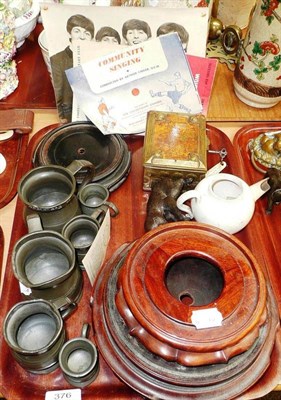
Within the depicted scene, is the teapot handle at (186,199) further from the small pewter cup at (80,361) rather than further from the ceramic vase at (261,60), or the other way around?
the ceramic vase at (261,60)

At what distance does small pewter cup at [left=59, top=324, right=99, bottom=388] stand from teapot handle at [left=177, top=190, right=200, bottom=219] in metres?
0.38

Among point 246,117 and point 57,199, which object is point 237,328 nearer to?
point 57,199

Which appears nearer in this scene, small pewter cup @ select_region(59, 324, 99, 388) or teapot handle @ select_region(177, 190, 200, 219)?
small pewter cup @ select_region(59, 324, 99, 388)

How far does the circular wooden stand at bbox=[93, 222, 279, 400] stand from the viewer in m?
0.82

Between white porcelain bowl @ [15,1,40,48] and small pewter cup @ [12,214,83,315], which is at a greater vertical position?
white porcelain bowl @ [15,1,40,48]

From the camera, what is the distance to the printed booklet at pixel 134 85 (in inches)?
48.4

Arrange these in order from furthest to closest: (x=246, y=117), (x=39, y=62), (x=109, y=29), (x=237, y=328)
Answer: (x=39, y=62)
(x=246, y=117)
(x=109, y=29)
(x=237, y=328)

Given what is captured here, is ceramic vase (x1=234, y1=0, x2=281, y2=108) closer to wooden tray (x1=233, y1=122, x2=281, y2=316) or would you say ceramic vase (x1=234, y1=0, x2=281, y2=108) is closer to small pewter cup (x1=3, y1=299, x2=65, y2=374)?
wooden tray (x1=233, y1=122, x2=281, y2=316)

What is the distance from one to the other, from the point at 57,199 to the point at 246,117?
72 centimetres

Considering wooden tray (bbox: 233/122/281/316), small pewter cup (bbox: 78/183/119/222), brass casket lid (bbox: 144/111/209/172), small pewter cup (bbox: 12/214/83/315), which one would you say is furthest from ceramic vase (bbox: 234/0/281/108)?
small pewter cup (bbox: 12/214/83/315)

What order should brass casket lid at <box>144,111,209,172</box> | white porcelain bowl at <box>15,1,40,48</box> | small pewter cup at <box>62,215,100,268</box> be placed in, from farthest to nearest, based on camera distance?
white porcelain bowl at <box>15,1,40,48</box>
brass casket lid at <box>144,111,209,172</box>
small pewter cup at <box>62,215,100,268</box>

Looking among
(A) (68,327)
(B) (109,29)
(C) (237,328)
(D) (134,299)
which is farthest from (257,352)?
(B) (109,29)

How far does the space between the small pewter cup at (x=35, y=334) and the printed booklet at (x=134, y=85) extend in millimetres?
589

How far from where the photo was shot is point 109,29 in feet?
4.12
